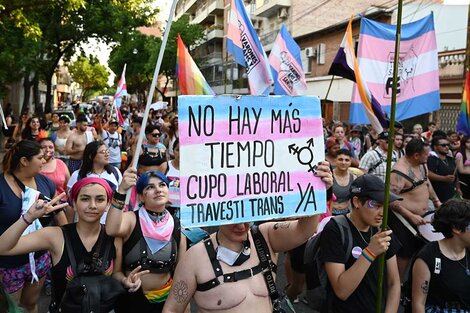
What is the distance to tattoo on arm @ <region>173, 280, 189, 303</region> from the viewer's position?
2.50m

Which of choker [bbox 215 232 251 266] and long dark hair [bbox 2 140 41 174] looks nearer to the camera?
choker [bbox 215 232 251 266]

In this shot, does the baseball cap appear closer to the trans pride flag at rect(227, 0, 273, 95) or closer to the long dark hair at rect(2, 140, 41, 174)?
the long dark hair at rect(2, 140, 41, 174)

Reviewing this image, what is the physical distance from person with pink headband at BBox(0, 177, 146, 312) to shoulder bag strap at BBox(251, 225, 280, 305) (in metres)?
0.78

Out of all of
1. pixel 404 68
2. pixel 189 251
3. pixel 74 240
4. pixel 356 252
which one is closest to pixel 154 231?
pixel 74 240

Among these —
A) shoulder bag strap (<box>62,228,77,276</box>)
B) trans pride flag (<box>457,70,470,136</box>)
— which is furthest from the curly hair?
trans pride flag (<box>457,70,470,136</box>)

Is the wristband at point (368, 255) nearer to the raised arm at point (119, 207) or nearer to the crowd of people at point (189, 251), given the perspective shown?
the crowd of people at point (189, 251)

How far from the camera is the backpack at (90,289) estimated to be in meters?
2.77

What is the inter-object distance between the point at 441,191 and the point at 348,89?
17.7m

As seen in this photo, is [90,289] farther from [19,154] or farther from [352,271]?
[19,154]

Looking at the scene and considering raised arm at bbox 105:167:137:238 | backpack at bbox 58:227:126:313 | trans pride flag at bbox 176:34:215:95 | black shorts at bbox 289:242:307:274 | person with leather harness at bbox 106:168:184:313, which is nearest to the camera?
backpack at bbox 58:227:126:313

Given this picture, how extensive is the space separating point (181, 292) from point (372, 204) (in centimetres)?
129

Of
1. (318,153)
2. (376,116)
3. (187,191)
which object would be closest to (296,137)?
(318,153)

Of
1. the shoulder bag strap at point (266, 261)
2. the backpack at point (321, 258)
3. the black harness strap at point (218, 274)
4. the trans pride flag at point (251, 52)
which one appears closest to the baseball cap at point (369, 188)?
the backpack at point (321, 258)

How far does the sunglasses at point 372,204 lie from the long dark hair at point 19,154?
2746 millimetres
